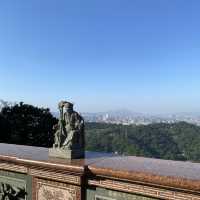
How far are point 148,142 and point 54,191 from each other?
198ft

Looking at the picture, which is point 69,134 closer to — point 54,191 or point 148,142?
point 54,191

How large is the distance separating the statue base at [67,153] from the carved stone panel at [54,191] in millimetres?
411

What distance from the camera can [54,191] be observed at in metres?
5.29

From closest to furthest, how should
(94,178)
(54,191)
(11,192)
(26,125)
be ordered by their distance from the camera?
(94,178) < (54,191) < (11,192) < (26,125)

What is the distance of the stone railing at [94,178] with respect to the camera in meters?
4.15

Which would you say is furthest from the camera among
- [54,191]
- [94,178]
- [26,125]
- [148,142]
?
[148,142]

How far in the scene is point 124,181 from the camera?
4.52m

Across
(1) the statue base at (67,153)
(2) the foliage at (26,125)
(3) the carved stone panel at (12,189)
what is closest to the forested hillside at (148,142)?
(2) the foliage at (26,125)

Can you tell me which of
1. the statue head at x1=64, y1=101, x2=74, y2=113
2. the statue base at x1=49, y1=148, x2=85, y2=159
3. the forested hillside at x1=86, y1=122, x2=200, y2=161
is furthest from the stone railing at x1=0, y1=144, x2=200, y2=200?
the forested hillside at x1=86, y1=122, x2=200, y2=161

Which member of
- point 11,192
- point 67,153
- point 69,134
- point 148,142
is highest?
point 69,134

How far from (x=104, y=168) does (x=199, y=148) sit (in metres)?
51.1

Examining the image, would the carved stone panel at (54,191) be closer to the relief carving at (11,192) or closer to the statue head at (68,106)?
the relief carving at (11,192)

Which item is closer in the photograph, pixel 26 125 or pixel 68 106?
pixel 68 106

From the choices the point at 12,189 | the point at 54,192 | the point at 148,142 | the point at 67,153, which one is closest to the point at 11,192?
the point at 12,189
